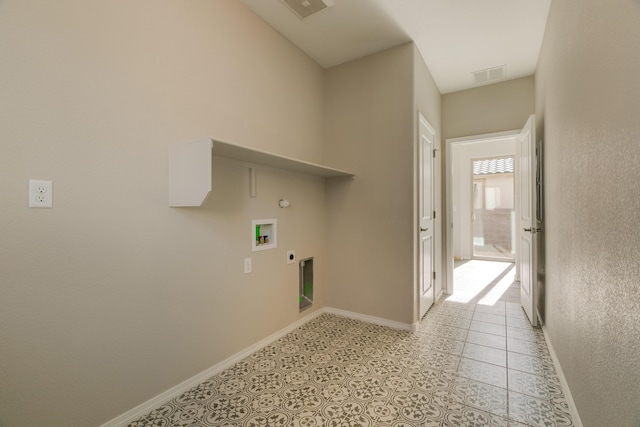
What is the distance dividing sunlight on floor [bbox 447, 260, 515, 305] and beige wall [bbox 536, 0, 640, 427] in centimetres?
173

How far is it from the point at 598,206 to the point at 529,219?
1913mm

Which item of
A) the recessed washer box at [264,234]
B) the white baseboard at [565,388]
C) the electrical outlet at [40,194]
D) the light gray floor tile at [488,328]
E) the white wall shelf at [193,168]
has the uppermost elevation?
the white wall shelf at [193,168]

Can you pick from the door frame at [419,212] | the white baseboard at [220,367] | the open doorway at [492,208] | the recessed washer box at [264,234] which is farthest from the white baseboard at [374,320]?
the open doorway at [492,208]

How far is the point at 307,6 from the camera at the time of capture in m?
2.28

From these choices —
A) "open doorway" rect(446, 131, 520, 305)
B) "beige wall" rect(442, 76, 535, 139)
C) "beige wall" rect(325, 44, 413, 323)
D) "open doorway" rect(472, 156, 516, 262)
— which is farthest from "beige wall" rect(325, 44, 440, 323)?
"open doorway" rect(472, 156, 516, 262)

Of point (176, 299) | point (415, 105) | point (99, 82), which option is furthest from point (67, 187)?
point (415, 105)

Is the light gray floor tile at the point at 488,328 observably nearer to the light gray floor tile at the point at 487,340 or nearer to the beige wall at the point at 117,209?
the light gray floor tile at the point at 487,340

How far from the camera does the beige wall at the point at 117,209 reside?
1250 millimetres

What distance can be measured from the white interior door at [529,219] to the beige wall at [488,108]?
0.51 m

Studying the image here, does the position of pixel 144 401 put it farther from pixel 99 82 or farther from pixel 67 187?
pixel 99 82

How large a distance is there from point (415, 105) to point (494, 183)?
5387mm

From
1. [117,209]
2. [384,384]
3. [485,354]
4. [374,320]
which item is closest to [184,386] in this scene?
[117,209]

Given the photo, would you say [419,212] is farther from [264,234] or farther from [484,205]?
[484,205]

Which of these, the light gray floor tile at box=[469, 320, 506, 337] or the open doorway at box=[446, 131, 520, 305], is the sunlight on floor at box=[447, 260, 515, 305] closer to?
the open doorway at box=[446, 131, 520, 305]
